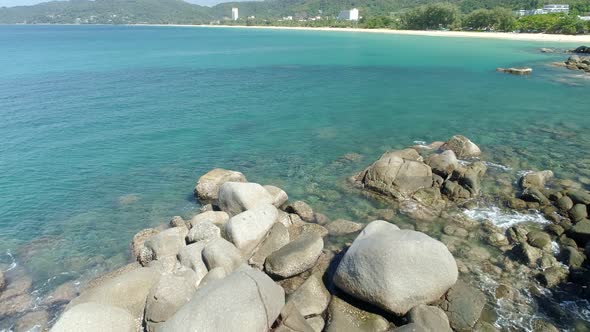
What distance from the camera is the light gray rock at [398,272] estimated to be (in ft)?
35.2

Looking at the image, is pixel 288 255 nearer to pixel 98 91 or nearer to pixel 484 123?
pixel 484 123

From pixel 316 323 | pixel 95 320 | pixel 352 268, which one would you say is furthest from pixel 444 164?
pixel 95 320

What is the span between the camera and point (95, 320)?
966 cm

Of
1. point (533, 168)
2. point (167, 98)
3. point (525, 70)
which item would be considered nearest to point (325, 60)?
point (525, 70)

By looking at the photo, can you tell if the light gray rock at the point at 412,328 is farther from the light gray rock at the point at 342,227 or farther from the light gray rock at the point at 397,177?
A: the light gray rock at the point at 397,177

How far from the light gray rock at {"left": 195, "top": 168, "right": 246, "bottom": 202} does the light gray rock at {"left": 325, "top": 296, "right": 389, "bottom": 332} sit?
9.78m

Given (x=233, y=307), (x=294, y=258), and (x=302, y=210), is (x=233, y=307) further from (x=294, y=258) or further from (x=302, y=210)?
(x=302, y=210)

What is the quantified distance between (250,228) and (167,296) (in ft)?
13.6

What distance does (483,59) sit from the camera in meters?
74.4

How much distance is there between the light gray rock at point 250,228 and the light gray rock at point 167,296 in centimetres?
247

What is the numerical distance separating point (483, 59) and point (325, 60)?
31.2 m

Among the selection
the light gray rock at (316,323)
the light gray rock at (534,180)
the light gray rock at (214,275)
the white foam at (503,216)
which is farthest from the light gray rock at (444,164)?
the light gray rock at (214,275)

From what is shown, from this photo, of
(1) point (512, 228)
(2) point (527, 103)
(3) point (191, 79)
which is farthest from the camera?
(3) point (191, 79)

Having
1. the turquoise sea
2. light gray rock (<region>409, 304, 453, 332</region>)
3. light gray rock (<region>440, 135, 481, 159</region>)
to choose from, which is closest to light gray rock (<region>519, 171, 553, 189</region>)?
the turquoise sea
